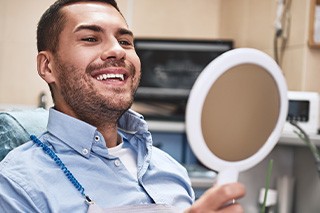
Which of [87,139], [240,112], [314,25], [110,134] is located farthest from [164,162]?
[314,25]

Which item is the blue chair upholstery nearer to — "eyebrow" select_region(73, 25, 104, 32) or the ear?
the ear

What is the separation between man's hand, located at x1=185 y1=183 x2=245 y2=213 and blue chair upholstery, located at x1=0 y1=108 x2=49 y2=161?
805 mm

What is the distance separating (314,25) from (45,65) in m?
1.46

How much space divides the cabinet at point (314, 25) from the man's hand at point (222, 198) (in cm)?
179

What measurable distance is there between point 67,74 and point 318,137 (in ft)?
3.77

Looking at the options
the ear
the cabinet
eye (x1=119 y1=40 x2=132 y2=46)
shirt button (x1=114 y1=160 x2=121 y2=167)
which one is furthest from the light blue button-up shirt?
the cabinet

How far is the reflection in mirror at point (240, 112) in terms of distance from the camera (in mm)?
801

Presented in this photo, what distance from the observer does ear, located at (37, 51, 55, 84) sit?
138 centimetres

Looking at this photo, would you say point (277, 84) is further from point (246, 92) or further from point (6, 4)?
point (6, 4)

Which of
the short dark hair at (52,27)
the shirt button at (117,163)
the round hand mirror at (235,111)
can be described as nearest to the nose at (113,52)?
the short dark hair at (52,27)

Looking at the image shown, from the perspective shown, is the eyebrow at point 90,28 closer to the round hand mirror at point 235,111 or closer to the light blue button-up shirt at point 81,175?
the light blue button-up shirt at point 81,175

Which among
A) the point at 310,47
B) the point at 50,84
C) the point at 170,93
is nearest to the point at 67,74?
the point at 50,84

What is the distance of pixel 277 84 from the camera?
0.84 m

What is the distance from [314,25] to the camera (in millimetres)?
2359
